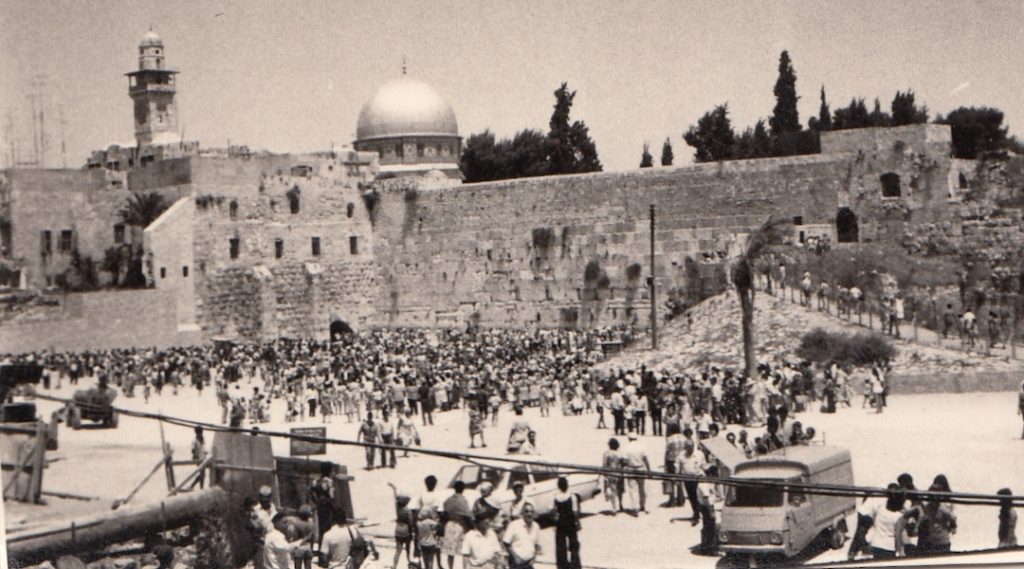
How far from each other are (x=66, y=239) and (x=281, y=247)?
12.2m

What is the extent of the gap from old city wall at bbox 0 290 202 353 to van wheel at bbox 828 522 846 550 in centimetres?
1008

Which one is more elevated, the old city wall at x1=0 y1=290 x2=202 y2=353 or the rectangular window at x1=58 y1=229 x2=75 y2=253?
the rectangular window at x1=58 y1=229 x2=75 y2=253

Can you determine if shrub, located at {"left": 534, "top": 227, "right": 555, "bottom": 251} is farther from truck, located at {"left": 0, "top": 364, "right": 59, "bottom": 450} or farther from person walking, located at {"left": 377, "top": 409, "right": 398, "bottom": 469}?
truck, located at {"left": 0, "top": 364, "right": 59, "bottom": 450}

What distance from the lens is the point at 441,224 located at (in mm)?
36625

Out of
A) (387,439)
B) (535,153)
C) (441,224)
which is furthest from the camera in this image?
(535,153)

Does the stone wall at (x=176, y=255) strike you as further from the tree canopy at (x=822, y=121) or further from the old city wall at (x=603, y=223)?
the tree canopy at (x=822, y=121)

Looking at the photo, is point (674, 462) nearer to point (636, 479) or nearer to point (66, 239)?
point (636, 479)

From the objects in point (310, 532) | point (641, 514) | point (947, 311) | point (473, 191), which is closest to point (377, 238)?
point (473, 191)

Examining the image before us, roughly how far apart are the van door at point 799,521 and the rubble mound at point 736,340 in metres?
10.3

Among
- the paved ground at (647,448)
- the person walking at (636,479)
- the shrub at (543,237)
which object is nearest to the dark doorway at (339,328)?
the shrub at (543,237)

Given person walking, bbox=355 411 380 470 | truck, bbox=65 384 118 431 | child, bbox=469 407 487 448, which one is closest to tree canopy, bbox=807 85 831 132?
child, bbox=469 407 487 448

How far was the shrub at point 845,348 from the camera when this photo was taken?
69.6 ft

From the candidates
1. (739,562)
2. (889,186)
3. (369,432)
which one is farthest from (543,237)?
(739,562)

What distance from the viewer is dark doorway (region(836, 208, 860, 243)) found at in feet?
102
